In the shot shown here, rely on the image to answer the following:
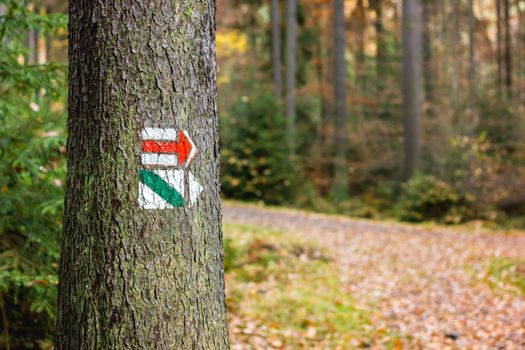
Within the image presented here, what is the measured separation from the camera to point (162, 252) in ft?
7.80

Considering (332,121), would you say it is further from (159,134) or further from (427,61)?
(159,134)

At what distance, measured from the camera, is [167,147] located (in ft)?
7.91

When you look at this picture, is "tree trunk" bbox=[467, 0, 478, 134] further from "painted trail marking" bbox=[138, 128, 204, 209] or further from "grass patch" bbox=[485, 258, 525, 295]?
"painted trail marking" bbox=[138, 128, 204, 209]

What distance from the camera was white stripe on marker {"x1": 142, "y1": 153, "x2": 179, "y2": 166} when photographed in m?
2.38

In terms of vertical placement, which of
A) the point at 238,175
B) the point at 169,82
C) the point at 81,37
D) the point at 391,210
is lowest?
the point at 391,210

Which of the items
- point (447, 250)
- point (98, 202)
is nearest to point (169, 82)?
point (98, 202)

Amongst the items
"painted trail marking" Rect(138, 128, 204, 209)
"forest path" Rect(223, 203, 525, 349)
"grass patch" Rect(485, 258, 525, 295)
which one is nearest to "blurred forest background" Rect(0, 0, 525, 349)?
"painted trail marking" Rect(138, 128, 204, 209)

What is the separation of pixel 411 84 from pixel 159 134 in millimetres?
16531

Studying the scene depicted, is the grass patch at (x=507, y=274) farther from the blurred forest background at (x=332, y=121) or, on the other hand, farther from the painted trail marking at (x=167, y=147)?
the painted trail marking at (x=167, y=147)

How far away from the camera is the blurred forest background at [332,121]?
4.02 metres

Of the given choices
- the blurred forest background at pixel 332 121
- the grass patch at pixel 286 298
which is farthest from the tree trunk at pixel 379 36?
the grass patch at pixel 286 298

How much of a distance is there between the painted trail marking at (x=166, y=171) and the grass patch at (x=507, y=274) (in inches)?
256

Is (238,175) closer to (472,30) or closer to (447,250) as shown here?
(447,250)

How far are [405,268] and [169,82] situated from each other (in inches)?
298
